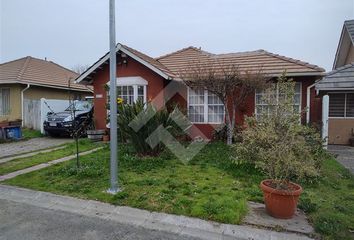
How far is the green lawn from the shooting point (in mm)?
4609

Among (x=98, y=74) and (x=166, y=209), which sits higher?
(x=98, y=74)

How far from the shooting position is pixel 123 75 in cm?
1337

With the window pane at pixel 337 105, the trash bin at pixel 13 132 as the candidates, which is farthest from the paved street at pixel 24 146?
the window pane at pixel 337 105

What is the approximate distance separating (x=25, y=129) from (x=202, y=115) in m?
10.9

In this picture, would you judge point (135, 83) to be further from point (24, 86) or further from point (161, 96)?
point (24, 86)

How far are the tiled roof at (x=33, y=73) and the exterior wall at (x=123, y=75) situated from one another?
11.2 ft

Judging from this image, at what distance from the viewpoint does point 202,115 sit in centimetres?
1280

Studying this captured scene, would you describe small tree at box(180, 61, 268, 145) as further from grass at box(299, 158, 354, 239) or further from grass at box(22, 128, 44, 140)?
grass at box(22, 128, 44, 140)

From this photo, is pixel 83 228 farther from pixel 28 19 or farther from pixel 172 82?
pixel 28 19

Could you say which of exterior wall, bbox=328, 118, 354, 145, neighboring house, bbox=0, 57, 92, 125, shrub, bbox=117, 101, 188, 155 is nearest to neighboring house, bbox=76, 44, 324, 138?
exterior wall, bbox=328, 118, 354, 145

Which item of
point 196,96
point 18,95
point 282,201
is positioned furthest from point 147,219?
point 18,95

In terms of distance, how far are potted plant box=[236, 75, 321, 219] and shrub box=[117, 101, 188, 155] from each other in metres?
3.57

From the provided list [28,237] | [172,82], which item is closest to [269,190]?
[28,237]

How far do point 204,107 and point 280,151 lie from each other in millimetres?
8185
